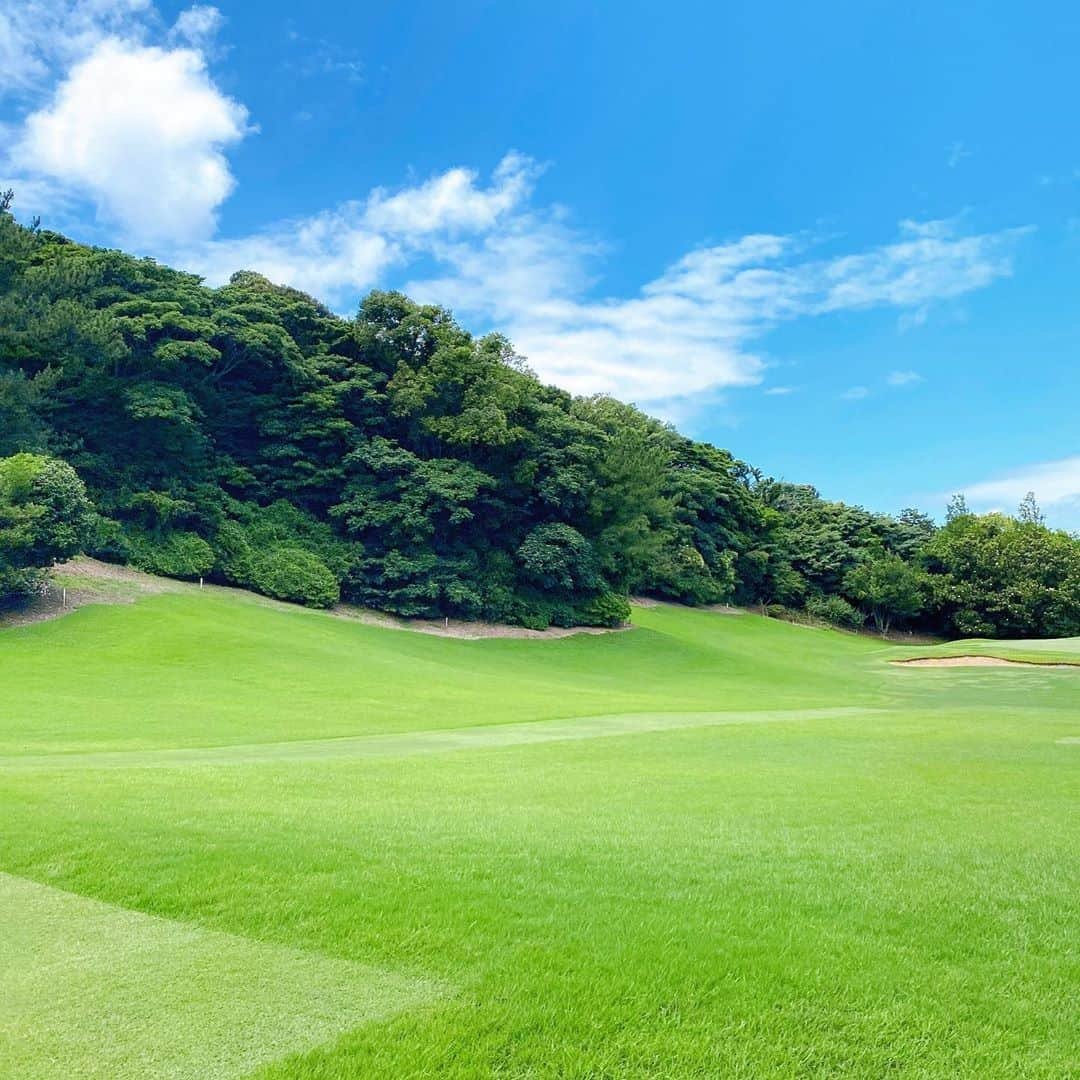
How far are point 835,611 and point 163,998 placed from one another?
75387 millimetres

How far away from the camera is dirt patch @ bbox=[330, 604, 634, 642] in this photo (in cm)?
4362

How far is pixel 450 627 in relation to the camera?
149 feet

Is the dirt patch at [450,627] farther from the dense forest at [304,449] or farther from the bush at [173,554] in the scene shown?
the bush at [173,554]

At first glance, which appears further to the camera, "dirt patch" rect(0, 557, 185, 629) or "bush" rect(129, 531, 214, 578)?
"bush" rect(129, 531, 214, 578)

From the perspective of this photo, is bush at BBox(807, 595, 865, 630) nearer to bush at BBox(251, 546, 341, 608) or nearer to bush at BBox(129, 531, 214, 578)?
bush at BBox(251, 546, 341, 608)

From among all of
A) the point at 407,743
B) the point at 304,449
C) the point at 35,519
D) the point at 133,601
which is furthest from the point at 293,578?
the point at 407,743

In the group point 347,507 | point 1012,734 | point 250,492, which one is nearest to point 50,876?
point 1012,734

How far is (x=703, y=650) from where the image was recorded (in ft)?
154

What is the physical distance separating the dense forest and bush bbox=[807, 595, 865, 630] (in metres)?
25.2

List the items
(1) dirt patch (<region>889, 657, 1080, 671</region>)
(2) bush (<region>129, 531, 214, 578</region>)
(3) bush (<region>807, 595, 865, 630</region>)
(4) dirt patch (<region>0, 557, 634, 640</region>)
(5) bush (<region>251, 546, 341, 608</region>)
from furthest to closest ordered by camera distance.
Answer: (3) bush (<region>807, 595, 865, 630</region>) → (5) bush (<region>251, 546, 341, 608</region>) → (1) dirt patch (<region>889, 657, 1080, 671</region>) → (2) bush (<region>129, 531, 214, 578</region>) → (4) dirt patch (<region>0, 557, 634, 640</region>)

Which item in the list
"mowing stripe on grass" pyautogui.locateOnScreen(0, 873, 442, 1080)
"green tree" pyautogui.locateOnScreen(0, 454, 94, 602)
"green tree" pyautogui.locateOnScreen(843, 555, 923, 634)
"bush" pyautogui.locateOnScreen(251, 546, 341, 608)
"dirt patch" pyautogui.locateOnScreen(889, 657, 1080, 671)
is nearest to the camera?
"mowing stripe on grass" pyautogui.locateOnScreen(0, 873, 442, 1080)

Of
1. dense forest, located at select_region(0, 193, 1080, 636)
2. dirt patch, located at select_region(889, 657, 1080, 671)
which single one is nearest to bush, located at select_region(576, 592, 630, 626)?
dense forest, located at select_region(0, 193, 1080, 636)

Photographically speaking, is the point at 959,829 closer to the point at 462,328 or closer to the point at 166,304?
the point at 166,304

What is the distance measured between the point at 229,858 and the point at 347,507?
40.2 meters
